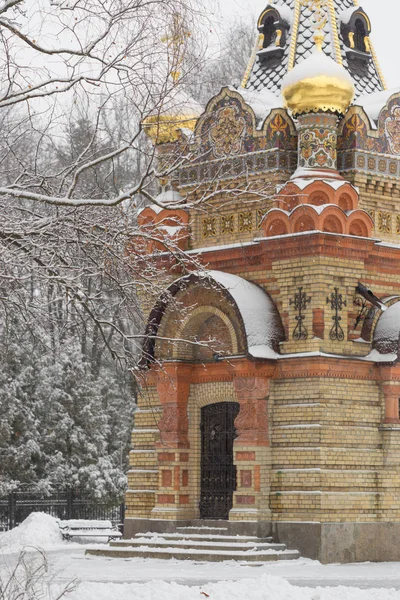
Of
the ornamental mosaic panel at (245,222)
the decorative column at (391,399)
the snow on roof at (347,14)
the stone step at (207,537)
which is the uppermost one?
the snow on roof at (347,14)

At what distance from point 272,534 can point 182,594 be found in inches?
258

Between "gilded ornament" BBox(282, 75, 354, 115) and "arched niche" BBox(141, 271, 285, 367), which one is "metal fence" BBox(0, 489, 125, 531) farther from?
"gilded ornament" BBox(282, 75, 354, 115)

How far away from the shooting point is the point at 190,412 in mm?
21438

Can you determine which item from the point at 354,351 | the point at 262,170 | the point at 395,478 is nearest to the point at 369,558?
the point at 395,478

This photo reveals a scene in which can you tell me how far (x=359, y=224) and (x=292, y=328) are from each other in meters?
1.79

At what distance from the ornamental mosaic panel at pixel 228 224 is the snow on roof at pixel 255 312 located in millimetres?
1171

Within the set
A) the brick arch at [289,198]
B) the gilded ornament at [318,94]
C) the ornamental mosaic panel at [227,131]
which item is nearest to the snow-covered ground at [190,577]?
the brick arch at [289,198]

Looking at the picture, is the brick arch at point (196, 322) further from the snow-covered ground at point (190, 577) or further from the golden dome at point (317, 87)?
the snow-covered ground at point (190, 577)

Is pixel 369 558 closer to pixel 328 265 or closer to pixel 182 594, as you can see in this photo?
pixel 328 265

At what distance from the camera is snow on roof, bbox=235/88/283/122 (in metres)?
21.2

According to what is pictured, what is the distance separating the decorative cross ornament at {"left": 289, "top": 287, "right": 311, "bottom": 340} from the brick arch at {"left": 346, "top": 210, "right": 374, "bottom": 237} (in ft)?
3.70

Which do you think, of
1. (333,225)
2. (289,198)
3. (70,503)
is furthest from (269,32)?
(70,503)

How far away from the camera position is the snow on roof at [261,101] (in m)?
21.2

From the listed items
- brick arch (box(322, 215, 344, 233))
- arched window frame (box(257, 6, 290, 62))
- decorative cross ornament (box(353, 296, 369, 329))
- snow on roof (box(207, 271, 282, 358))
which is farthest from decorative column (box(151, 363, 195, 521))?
arched window frame (box(257, 6, 290, 62))
